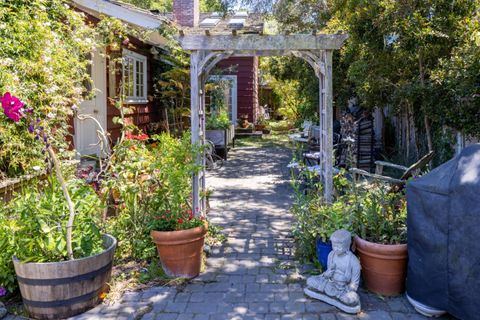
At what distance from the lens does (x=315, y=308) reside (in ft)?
12.0

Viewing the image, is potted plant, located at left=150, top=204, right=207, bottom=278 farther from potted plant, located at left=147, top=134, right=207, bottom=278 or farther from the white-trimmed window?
the white-trimmed window

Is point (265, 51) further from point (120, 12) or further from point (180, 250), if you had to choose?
point (120, 12)

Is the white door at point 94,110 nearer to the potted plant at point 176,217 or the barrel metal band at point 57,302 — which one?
the potted plant at point 176,217

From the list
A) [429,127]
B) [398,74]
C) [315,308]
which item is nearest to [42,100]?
[315,308]

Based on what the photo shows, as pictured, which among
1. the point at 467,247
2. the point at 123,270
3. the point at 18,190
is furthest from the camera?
the point at 18,190

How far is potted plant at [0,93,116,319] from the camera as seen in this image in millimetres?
3441

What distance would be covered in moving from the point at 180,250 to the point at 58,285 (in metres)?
1.09

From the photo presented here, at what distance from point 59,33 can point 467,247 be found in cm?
590

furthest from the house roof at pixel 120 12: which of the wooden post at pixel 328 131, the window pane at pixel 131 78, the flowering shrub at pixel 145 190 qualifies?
the wooden post at pixel 328 131

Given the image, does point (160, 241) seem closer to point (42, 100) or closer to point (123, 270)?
point (123, 270)

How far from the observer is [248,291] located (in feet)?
13.1

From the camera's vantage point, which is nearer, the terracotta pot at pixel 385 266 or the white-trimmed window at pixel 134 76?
the terracotta pot at pixel 385 266

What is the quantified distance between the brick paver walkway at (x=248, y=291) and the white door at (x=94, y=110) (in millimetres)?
3357

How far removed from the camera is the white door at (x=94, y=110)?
27.7 ft
